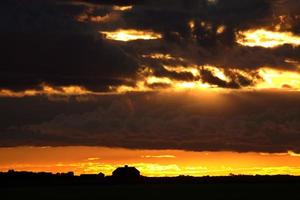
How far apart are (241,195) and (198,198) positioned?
1192 cm

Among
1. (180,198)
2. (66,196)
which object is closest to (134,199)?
(180,198)

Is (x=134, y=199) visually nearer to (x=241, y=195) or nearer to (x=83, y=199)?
(x=83, y=199)

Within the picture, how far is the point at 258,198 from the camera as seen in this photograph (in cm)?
13188

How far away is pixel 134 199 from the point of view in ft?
436

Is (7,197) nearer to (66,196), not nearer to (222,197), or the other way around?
(66,196)

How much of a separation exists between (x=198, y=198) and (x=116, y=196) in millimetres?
16197

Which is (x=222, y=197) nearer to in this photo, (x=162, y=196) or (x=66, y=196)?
(x=162, y=196)

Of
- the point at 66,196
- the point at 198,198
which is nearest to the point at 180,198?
the point at 198,198

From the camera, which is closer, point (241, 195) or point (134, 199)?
point (134, 199)

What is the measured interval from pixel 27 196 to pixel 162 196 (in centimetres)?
2343

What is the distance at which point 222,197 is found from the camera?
136 m

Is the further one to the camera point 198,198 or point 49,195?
point 49,195

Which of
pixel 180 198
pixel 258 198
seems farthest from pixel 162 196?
pixel 258 198

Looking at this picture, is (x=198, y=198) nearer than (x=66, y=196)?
Yes
